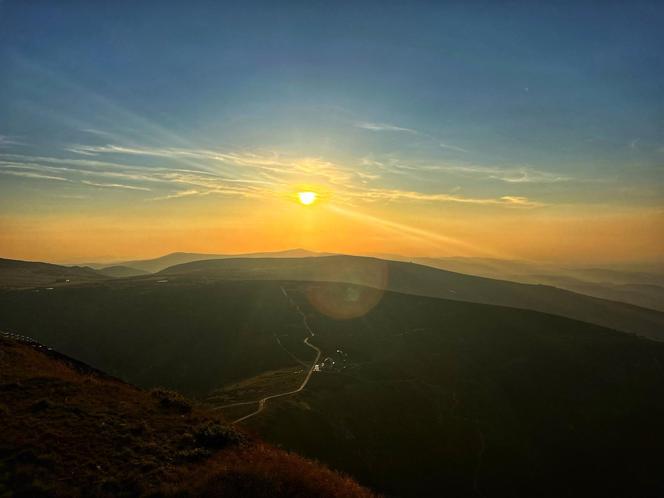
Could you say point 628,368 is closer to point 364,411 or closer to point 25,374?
point 364,411

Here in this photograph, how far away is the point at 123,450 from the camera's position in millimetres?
19219

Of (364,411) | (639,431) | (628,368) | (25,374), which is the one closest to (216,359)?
(364,411)

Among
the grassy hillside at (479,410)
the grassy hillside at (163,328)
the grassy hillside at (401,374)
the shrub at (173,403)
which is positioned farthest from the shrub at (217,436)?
the grassy hillside at (163,328)

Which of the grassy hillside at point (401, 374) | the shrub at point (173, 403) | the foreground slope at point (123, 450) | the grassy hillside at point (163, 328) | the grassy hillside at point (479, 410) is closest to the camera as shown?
the foreground slope at point (123, 450)

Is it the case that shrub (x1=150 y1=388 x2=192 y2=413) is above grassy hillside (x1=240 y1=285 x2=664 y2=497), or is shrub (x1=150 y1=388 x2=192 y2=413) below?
above

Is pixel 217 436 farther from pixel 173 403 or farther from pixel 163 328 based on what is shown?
pixel 163 328

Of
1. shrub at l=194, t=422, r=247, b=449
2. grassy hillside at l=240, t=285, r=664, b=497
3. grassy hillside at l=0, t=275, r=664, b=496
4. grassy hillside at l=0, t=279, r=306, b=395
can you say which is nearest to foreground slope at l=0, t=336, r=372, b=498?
shrub at l=194, t=422, r=247, b=449

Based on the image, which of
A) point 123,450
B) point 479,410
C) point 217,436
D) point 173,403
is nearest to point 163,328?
point 479,410

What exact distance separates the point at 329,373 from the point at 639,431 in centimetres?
6816

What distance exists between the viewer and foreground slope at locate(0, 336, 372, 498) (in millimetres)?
16203

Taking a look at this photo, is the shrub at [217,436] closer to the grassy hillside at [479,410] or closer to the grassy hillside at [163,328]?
the grassy hillside at [479,410]

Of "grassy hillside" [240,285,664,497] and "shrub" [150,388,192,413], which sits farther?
"grassy hillside" [240,285,664,497]

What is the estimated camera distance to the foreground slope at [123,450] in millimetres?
16203

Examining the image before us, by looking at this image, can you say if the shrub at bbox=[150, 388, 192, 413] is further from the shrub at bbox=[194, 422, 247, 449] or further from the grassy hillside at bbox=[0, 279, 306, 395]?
the grassy hillside at bbox=[0, 279, 306, 395]
